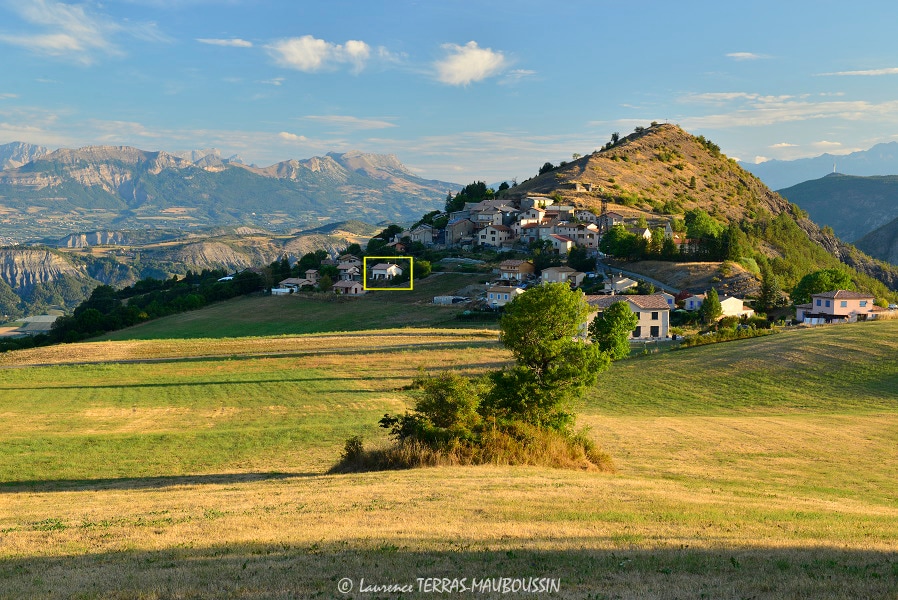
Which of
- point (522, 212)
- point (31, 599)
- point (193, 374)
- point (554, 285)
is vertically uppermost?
point (522, 212)

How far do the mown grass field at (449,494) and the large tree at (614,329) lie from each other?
848 cm

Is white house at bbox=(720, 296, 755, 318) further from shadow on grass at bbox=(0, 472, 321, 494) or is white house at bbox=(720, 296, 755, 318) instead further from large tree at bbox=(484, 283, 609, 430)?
shadow on grass at bbox=(0, 472, 321, 494)

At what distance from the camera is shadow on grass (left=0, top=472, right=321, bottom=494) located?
23.4 meters

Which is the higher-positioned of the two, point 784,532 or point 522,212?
point 522,212

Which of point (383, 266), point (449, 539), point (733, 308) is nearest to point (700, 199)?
point (383, 266)

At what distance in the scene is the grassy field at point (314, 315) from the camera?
92375 millimetres

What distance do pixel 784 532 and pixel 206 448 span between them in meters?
23.6

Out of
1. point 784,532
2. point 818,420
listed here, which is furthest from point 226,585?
point 818,420

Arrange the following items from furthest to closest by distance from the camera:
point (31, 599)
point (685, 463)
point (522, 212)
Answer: point (522, 212) → point (685, 463) → point (31, 599)

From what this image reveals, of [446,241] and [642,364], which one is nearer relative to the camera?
[642,364]

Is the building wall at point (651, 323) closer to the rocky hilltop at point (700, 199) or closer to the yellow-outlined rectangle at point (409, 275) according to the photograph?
the yellow-outlined rectangle at point (409, 275)

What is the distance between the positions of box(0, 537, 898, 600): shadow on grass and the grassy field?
7090cm

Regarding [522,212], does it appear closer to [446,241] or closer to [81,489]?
[446,241]

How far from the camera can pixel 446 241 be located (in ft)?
479
